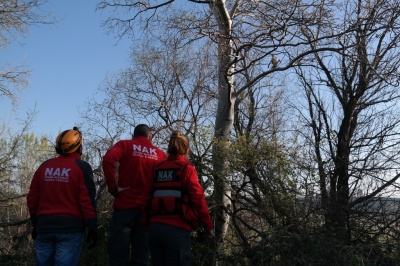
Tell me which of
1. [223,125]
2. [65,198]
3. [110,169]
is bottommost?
[65,198]

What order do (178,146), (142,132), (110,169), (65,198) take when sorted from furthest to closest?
(142,132), (110,169), (178,146), (65,198)

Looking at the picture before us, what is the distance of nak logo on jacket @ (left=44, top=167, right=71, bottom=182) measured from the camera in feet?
14.8

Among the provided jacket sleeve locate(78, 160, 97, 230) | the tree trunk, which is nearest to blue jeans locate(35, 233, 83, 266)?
jacket sleeve locate(78, 160, 97, 230)

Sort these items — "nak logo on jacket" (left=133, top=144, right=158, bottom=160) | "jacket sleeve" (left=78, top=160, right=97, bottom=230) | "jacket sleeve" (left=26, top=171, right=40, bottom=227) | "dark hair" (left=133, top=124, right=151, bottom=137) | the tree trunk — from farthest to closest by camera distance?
the tree trunk, "dark hair" (left=133, top=124, right=151, bottom=137), "nak logo on jacket" (left=133, top=144, right=158, bottom=160), "jacket sleeve" (left=26, top=171, right=40, bottom=227), "jacket sleeve" (left=78, top=160, right=97, bottom=230)

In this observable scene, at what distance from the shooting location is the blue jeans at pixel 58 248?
14.4 feet

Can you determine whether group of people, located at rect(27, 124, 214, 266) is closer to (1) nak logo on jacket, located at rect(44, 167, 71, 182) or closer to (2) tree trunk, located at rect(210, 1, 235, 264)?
(1) nak logo on jacket, located at rect(44, 167, 71, 182)

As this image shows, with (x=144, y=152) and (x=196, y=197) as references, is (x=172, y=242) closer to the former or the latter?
(x=196, y=197)

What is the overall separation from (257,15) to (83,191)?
16.6 ft

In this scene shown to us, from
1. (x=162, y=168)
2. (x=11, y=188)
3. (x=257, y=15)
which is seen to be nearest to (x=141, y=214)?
(x=162, y=168)

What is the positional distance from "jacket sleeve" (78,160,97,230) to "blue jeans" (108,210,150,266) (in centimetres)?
59

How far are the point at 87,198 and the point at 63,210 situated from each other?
0.25 metres

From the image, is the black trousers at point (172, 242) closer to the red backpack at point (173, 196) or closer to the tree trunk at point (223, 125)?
the red backpack at point (173, 196)

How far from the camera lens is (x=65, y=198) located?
4484 mm

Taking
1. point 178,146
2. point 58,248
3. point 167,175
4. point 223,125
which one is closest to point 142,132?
point 178,146
